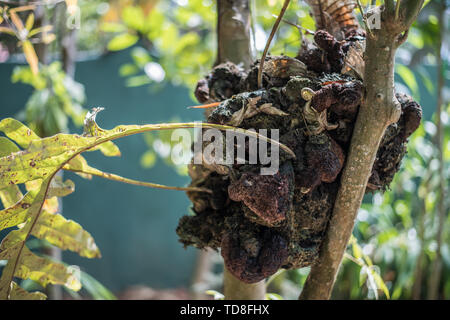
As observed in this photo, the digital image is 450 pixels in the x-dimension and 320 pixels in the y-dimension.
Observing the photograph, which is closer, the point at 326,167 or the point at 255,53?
the point at 326,167

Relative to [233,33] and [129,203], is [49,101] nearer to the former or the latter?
[233,33]

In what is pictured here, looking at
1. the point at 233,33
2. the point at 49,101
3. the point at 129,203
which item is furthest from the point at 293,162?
the point at 129,203

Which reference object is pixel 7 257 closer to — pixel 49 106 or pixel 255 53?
pixel 255 53

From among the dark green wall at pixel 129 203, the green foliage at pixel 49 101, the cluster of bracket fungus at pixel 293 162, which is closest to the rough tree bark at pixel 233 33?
the cluster of bracket fungus at pixel 293 162

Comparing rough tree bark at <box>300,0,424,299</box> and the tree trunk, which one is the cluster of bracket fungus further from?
the tree trunk

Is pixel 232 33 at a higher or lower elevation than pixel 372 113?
higher
